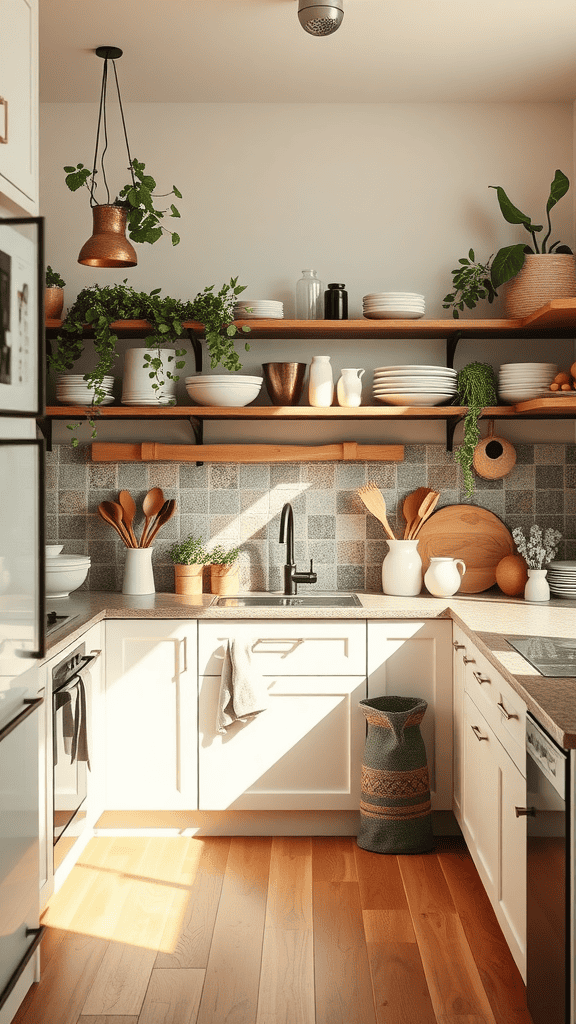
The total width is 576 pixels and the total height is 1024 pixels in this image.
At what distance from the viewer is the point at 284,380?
Answer: 3.50 m

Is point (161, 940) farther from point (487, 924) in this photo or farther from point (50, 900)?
point (487, 924)

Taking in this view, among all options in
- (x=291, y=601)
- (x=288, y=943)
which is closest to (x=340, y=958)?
(x=288, y=943)

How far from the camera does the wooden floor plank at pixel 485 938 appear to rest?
2207 mm

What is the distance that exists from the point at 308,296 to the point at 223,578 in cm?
116

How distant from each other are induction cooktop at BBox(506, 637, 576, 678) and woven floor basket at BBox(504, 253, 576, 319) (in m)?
1.47

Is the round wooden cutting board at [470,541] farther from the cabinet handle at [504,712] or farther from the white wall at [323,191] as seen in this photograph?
the cabinet handle at [504,712]

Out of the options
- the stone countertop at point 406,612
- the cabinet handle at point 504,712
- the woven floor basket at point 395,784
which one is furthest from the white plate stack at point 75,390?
the cabinet handle at point 504,712

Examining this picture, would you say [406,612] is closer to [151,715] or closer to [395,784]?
[395,784]

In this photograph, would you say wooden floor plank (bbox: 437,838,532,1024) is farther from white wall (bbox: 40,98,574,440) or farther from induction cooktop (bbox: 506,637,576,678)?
white wall (bbox: 40,98,574,440)

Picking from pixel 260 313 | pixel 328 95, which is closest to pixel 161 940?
pixel 260 313

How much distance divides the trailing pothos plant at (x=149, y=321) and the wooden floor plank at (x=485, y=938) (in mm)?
1920

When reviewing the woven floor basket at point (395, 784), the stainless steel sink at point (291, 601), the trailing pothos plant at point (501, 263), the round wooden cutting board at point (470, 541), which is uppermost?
the trailing pothos plant at point (501, 263)

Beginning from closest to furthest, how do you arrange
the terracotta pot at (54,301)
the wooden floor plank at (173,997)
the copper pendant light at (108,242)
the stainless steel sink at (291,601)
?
the wooden floor plank at (173,997) < the copper pendant light at (108,242) < the stainless steel sink at (291,601) < the terracotta pot at (54,301)

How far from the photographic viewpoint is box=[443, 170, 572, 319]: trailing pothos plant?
3484mm
